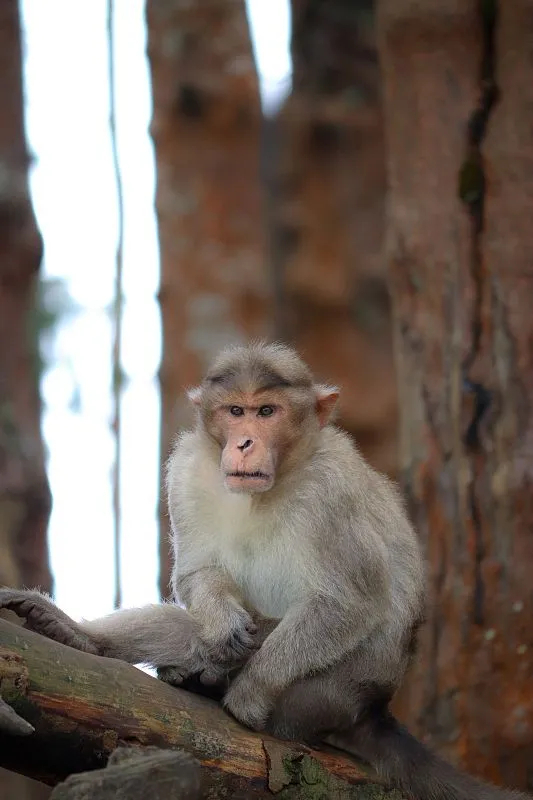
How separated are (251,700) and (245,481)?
105 cm

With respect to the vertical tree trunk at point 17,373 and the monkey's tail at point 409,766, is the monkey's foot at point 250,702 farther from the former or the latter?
the vertical tree trunk at point 17,373

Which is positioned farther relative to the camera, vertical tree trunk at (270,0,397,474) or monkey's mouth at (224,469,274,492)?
vertical tree trunk at (270,0,397,474)

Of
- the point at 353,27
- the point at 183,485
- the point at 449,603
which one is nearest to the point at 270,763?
the point at 183,485

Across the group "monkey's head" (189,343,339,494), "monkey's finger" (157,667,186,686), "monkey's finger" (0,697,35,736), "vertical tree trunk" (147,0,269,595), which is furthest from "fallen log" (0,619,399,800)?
"vertical tree trunk" (147,0,269,595)

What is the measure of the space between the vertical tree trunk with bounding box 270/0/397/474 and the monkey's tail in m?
7.52

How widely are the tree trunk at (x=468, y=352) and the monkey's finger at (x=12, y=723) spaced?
12.5ft

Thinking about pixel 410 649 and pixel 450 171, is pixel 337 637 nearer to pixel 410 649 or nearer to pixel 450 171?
pixel 410 649

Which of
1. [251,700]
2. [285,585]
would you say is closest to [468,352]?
[285,585]

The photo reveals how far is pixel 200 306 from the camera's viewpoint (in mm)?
10578

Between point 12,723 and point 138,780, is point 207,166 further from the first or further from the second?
point 138,780

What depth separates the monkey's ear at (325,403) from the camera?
6.51 meters

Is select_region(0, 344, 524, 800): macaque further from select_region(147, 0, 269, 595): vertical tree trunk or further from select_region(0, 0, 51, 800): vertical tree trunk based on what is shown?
select_region(147, 0, 269, 595): vertical tree trunk

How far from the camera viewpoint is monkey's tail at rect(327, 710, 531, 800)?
5.81 meters

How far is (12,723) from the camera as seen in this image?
4.36m
